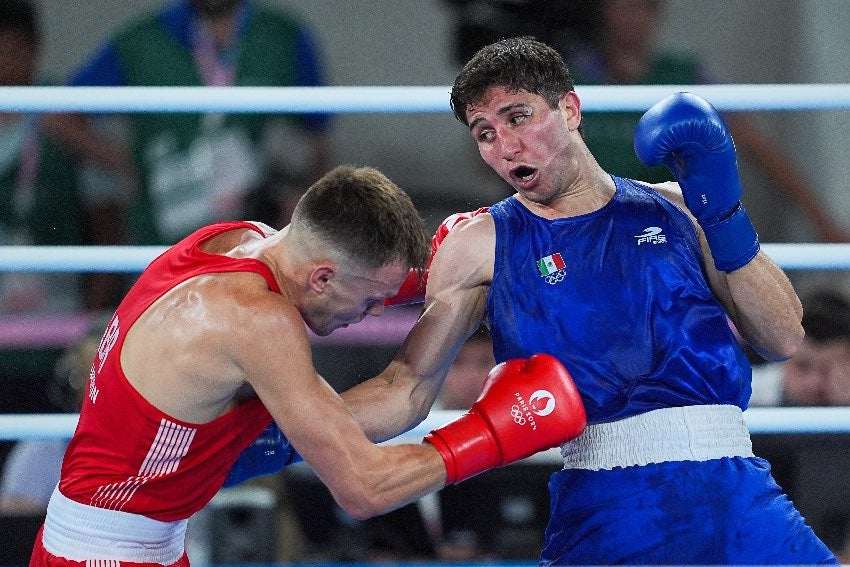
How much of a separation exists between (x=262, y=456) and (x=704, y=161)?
3.76 ft

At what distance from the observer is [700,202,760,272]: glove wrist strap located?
7.73 ft

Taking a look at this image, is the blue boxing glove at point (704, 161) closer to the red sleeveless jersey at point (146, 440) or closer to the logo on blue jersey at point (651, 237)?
the logo on blue jersey at point (651, 237)

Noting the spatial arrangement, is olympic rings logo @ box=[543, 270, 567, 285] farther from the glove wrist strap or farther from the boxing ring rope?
the boxing ring rope

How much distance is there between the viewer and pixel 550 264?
8.14 ft

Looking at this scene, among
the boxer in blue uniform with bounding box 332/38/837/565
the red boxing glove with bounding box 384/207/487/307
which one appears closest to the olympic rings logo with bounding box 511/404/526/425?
the boxer in blue uniform with bounding box 332/38/837/565

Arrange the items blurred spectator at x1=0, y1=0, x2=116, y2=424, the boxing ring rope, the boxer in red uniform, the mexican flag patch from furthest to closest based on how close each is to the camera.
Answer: blurred spectator at x1=0, y1=0, x2=116, y2=424, the boxing ring rope, the mexican flag patch, the boxer in red uniform

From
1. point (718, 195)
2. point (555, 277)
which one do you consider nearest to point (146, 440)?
point (555, 277)

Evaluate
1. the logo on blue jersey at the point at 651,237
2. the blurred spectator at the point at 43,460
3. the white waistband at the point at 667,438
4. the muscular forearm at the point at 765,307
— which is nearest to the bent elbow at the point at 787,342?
the muscular forearm at the point at 765,307

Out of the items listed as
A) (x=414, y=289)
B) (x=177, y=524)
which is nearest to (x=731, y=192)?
(x=414, y=289)

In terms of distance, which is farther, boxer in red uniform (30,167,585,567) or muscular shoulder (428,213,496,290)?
muscular shoulder (428,213,496,290)

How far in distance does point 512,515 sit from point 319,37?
351 cm

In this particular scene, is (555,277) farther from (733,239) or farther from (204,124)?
(204,124)

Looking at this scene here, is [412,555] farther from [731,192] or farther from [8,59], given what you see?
[8,59]

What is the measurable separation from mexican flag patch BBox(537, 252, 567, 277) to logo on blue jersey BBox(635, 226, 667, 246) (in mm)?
177
